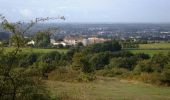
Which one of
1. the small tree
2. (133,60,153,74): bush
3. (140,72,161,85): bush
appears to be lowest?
(133,60,153,74): bush

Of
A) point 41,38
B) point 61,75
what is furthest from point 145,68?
point 41,38

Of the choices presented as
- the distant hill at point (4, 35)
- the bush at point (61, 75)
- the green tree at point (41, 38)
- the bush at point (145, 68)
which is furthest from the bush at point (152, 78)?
the green tree at point (41, 38)

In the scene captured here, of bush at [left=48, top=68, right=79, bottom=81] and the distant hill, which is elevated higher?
the distant hill

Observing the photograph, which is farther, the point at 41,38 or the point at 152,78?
the point at 152,78

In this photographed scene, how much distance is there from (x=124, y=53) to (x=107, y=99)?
33436 mm

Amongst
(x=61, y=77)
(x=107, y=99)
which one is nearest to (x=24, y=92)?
(x=107, y=99)

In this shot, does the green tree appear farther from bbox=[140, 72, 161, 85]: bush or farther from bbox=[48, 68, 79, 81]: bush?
bbox=[140, 72, 161, 85]: bush

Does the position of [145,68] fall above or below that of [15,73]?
below

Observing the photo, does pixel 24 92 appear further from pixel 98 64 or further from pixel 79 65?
pixel 98 64

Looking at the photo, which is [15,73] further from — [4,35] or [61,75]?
[61,75]

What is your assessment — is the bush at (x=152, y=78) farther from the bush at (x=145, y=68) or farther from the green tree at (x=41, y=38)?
the green tree at (x=41, y=38)

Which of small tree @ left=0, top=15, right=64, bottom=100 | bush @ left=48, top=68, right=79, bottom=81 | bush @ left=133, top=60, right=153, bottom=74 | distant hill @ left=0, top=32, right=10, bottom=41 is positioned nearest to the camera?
small tree @ left=0, top=15, right=64, bottom=100

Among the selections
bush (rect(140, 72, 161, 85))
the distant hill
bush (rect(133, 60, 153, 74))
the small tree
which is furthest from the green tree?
bush (rect(133, 60, 153, 74))

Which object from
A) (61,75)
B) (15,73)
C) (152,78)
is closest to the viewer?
(15,73)
